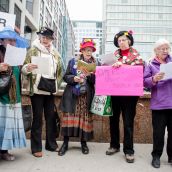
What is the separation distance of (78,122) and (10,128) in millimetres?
1153

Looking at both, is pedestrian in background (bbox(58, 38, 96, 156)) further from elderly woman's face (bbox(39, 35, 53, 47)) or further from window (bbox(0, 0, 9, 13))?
window (bbox(0, 0, 9, 13))

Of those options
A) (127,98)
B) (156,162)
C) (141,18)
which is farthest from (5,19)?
(141,18)

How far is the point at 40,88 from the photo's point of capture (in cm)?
488

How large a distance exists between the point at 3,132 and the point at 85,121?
1329 millimetres

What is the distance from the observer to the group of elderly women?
177 inches

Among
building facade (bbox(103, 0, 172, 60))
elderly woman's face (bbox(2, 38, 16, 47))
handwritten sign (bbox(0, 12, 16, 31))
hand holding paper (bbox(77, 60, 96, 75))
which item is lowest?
hand holding paper (bbox(77, 60, 96, 75))

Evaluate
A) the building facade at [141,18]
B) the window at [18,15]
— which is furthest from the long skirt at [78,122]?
the building facade at [141,18]

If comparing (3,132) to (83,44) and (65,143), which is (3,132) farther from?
(83,44)

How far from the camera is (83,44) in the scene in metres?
5.05

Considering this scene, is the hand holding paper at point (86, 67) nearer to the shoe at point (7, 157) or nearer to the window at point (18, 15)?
the shoe at point (7, 157)

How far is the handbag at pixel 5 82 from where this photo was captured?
4.30m

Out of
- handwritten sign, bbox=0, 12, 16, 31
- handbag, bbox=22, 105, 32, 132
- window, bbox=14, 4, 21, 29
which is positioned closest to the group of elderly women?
handbag, bbox=22, 105, 32, 132

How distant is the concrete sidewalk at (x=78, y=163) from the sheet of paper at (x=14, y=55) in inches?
53.8

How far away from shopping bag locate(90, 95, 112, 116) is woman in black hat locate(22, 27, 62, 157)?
657mm
